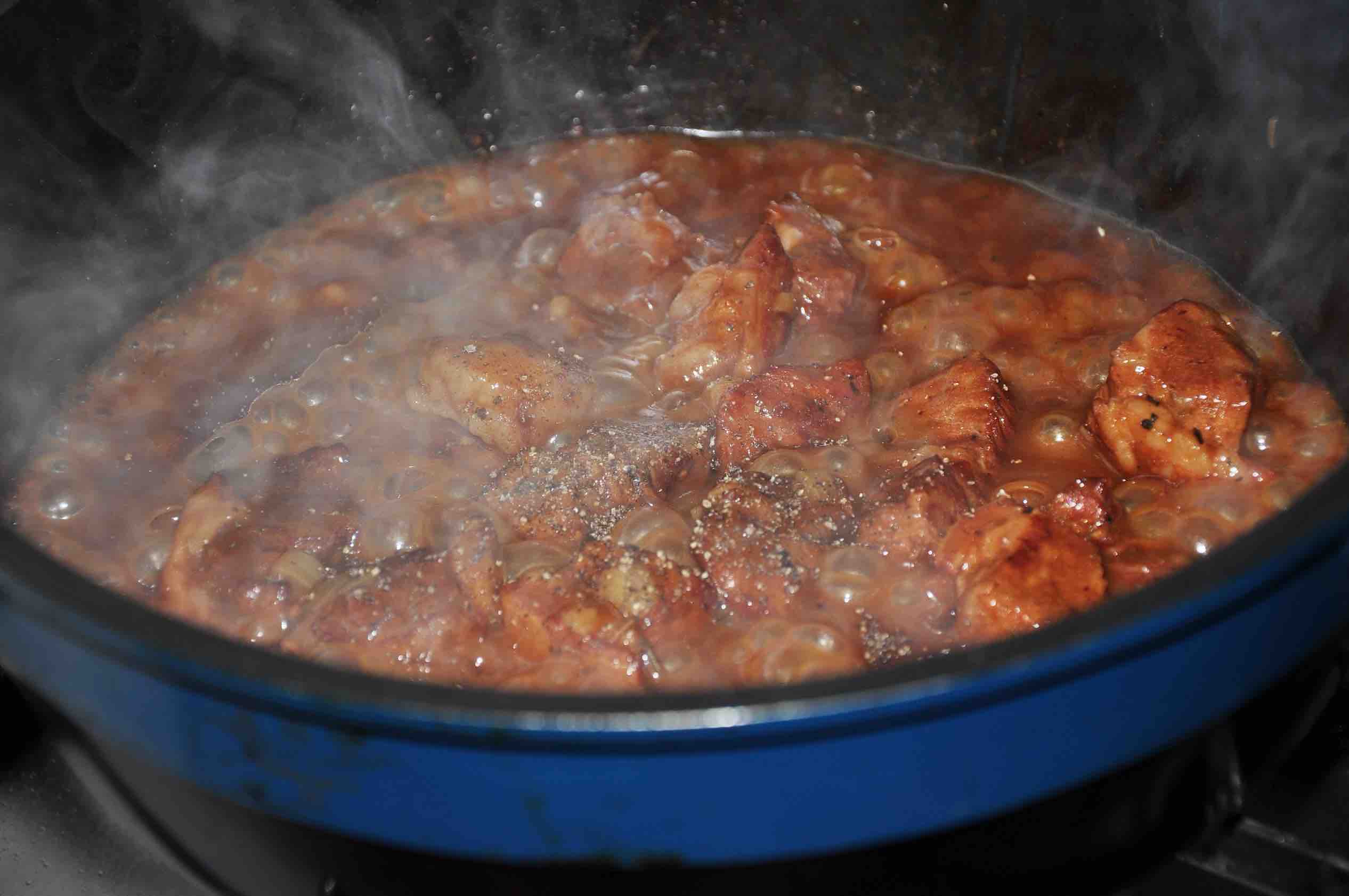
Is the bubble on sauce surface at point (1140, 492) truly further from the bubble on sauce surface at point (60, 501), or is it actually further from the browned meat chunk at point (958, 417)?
the bubble on sauce surface at point (60, 501)

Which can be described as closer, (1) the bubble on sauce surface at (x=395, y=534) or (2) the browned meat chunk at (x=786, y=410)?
(1) the bubble on sauce surface at (x=395, y=534)

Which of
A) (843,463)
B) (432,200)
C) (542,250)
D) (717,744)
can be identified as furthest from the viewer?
(432,200)

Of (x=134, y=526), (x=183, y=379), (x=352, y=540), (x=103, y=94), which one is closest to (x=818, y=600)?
(x=352, y=540)

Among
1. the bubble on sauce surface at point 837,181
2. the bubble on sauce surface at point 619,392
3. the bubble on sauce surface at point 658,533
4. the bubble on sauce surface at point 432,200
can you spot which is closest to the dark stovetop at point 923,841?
the bubble on sauce surface at point 658,533

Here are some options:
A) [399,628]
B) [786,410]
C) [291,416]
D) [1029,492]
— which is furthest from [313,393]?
[1029,492]

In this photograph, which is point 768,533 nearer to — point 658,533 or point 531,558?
point 658,533

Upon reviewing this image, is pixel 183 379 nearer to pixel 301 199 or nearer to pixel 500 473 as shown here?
pixel 301 199
